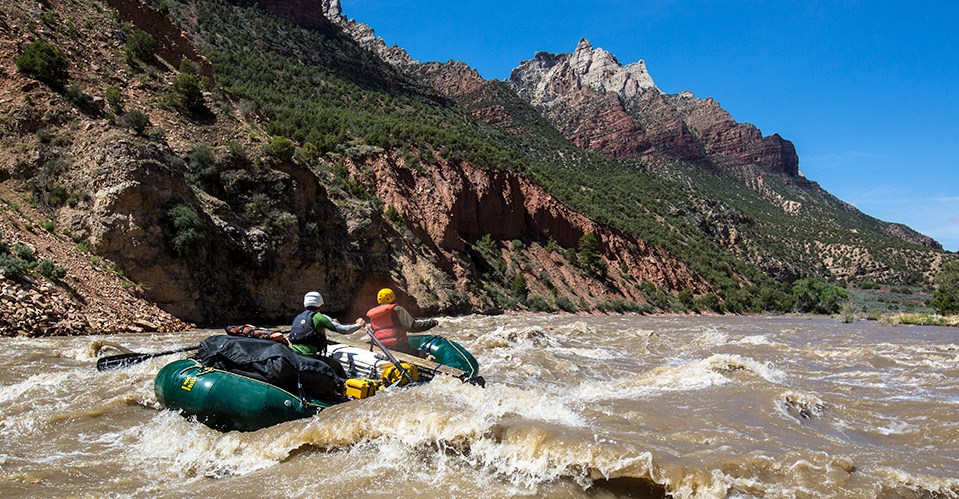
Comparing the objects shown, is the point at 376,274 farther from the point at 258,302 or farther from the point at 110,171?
the point at 110,171

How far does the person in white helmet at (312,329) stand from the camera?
25.1 ft

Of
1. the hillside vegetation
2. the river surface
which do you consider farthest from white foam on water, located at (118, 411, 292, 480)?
the hillside vegetation

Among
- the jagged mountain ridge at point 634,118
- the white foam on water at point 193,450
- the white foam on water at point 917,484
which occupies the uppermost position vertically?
the jagged mountain ridge at point 634,118

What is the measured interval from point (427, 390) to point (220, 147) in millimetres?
18619

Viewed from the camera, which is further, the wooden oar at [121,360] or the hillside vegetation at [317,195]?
the hillside vegetation at [317,195]

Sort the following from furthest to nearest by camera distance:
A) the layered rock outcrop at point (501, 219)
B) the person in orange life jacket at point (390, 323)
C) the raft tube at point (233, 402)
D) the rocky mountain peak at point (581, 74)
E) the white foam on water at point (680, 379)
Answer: the rocky mountain peak at point (581, 74) < the layered rock outcrop at point (501, 219) < the person in orange life jacket at point (390, 323) < the white foam on water at point (680, 379) < the raft tube at point (233, 402)

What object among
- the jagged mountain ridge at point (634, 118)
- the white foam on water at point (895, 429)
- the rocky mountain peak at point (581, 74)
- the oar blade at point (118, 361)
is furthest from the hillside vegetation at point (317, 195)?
the rocky mountain peak at point (581, 74)

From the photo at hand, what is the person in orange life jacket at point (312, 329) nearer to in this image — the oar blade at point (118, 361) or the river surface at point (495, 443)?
the river surface at point (495, 443)

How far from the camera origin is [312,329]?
768 cm

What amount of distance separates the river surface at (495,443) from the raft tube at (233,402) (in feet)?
0.52

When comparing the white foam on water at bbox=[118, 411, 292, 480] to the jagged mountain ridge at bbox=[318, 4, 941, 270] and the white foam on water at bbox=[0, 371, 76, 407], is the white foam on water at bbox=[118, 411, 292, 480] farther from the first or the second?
the jagged mountain ridge at bbox=[318, 4, 941, 270]

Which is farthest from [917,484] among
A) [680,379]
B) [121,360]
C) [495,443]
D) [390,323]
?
[121,360]

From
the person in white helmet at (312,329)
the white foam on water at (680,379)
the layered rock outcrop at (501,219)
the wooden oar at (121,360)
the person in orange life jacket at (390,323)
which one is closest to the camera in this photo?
the person in white helmet at (312,329)

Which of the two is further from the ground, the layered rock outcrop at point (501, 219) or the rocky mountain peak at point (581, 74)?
the rocky mountain peak at point (581, 74)
